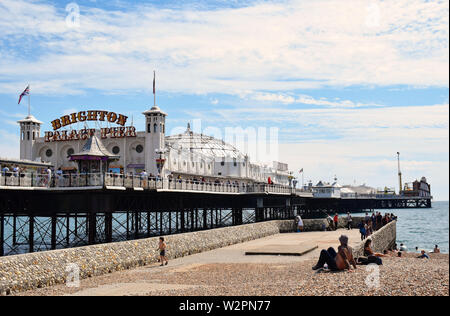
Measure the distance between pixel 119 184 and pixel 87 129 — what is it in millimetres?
35740

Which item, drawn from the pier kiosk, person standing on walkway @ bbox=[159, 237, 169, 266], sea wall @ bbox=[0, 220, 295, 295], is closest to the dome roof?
the pier kiosk

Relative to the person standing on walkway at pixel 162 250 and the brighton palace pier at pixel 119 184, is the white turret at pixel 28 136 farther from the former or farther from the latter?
the person standing on walkway at pixel 162 250

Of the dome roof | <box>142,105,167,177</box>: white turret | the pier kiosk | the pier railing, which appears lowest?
the pier railing

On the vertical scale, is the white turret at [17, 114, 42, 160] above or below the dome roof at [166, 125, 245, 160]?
below

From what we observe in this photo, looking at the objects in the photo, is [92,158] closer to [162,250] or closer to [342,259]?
[162,250]

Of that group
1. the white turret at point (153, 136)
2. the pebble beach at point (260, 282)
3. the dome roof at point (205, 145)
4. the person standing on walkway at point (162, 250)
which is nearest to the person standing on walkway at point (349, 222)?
the white turret at point (153, 136)

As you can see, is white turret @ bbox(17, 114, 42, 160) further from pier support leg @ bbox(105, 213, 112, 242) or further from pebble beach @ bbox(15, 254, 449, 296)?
pebble beach @ bbox(15, 254, 449, 296)

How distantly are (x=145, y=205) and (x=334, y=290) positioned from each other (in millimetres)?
34859

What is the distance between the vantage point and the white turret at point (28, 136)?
237 ft

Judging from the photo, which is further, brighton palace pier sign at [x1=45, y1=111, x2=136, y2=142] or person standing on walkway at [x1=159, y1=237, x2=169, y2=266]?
brighton palace pier sign at [x1=45, y1=111, x2=136, y2=142]

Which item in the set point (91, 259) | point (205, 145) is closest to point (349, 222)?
point (91, 259)

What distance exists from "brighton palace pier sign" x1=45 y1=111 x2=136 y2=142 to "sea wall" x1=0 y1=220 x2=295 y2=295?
38.7m

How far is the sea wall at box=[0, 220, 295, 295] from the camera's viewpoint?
19.0 meters

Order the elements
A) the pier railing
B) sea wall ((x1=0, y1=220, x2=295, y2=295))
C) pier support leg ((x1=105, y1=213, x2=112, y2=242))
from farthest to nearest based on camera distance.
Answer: pier support leg ((x1=105, y1=213, x2=112, y2=242))
the pier railing
sea wall ((x1=0, y1=220, x2=295, y2=295))
